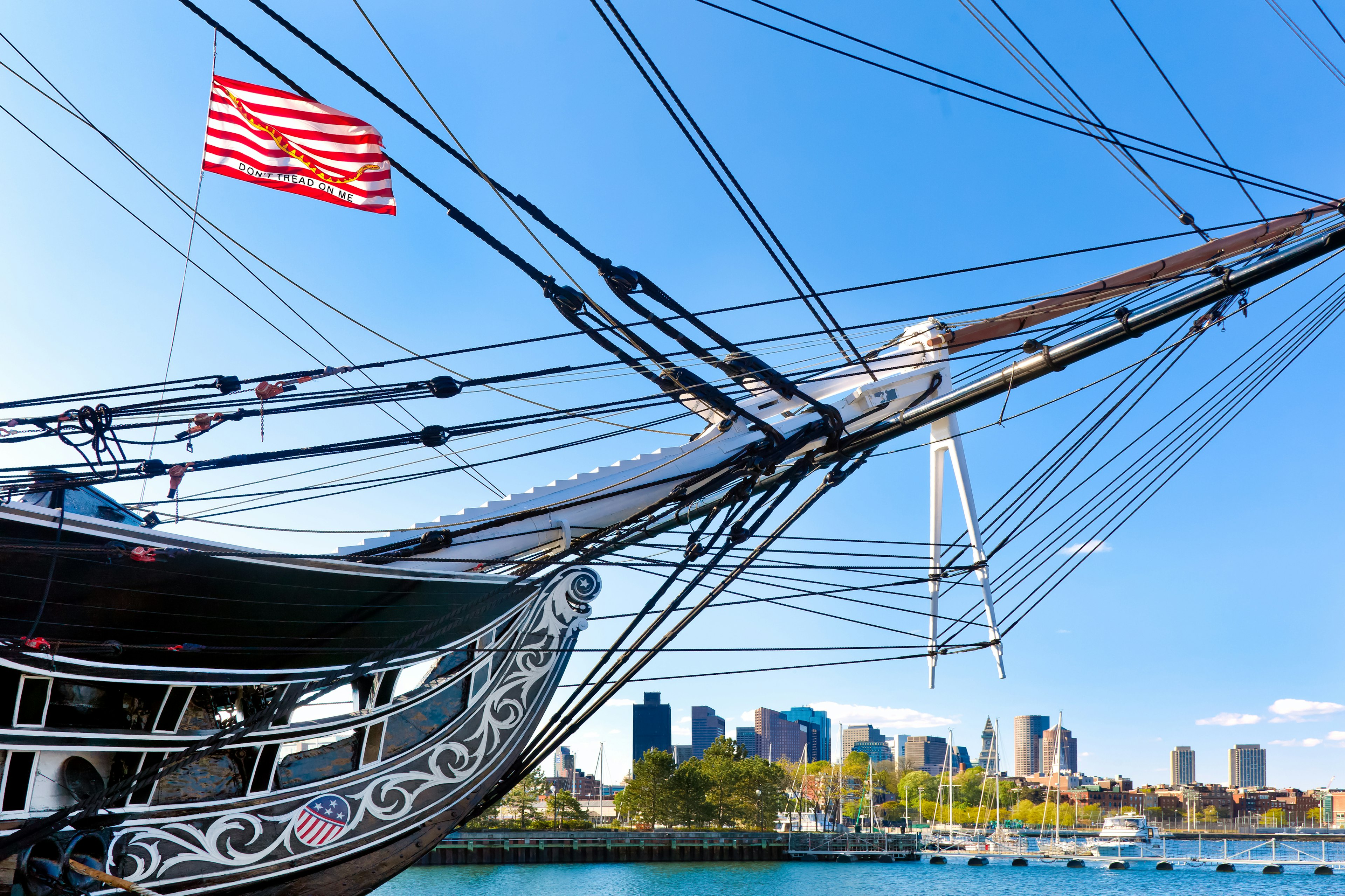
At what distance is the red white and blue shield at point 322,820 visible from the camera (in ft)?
21.5

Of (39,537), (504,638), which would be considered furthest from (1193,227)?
(39,537)

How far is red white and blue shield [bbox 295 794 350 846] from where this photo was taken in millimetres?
6555

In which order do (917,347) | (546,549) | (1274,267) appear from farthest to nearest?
(917,347) < (546,549) < (1274,267)

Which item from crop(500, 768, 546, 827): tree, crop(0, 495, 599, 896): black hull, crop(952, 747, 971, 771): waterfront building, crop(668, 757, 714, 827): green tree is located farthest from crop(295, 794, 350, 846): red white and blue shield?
crop(952, 747, 971, 771): waterfront building

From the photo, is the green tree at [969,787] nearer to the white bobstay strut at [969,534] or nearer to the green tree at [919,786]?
the green tree at [919,786]

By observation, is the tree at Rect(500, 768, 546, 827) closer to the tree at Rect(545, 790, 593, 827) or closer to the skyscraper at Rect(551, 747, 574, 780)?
the tree at Rect(545, 790, 593, 827)

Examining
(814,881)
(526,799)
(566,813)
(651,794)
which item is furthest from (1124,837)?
(814,881)

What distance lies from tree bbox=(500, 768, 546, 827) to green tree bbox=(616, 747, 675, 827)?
4.69 meters

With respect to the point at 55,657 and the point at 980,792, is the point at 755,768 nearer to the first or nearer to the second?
the point at 55,657

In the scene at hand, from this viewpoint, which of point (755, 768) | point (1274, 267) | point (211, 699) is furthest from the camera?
point (755, 768)

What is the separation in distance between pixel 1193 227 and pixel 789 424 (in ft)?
11.2

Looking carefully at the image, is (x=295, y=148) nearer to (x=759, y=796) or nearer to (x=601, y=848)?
(x=601, y=848)

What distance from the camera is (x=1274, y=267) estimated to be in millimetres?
7172

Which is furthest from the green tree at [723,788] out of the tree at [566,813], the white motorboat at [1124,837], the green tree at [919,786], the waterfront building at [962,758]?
the waterfront building at [962,758]
